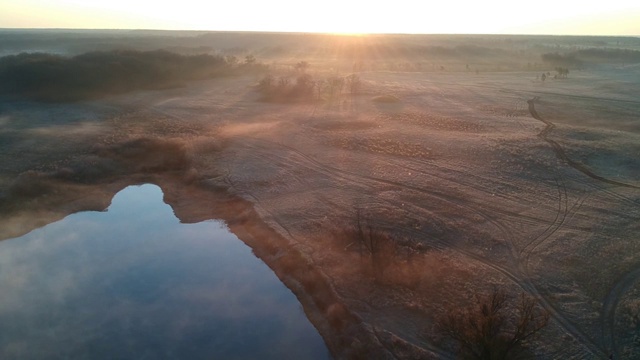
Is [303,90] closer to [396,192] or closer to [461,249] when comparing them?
[396,192]

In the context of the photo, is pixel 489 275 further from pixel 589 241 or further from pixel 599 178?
pixel 599 178

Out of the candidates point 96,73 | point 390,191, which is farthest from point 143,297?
point 96,73

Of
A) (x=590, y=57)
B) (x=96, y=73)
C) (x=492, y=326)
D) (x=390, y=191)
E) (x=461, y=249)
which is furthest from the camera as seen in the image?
(x=590, y=57)

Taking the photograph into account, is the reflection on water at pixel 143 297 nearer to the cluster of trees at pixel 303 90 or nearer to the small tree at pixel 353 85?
the cluster of trees at pixel 303 90

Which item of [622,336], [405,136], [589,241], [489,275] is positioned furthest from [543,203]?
[405,136]

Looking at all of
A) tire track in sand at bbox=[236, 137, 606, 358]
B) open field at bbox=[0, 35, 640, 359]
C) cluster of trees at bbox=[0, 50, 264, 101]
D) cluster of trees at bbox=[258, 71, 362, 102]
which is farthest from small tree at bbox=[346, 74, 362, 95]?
tire track in sand at bbox=[236, 137, 606, 358]

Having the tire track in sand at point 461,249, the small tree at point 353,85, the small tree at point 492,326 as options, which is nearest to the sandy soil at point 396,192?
the tire track in sand at point 461,249

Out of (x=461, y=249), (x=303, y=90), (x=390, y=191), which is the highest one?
(x=303, y=90)
